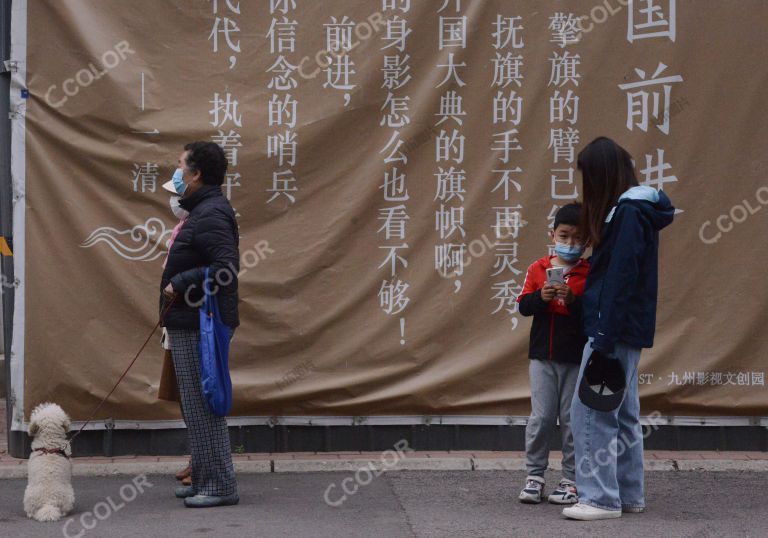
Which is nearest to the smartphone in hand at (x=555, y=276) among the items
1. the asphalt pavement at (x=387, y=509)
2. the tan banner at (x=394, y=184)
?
the asphalt pavement at (x=387, y=509)

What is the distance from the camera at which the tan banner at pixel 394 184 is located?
24.1 feet

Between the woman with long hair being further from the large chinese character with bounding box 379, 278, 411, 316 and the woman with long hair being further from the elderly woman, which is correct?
the elderly woman

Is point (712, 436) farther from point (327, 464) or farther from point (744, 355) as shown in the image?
point (327, 464)

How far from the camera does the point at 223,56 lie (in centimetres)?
739

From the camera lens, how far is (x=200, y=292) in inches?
241

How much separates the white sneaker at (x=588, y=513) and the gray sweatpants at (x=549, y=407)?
386 mm

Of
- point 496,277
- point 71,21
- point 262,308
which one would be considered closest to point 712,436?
point 496,277

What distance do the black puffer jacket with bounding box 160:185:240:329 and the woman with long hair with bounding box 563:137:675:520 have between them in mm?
1931

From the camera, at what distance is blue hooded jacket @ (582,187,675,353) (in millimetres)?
5605

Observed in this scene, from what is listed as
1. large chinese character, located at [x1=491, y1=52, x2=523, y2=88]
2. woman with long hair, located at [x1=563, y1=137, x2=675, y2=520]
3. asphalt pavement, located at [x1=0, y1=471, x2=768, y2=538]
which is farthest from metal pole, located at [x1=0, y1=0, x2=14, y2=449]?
woman with long hair, located at [x1=563, y1=137, x2=675, y2=520]

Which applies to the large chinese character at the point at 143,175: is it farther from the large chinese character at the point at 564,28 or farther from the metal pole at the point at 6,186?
the large chinese character at the point at 564,28

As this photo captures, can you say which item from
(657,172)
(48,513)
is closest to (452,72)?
(657,172)

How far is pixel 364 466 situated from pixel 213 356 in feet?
5.45

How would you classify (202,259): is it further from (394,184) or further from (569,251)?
(569,251)
